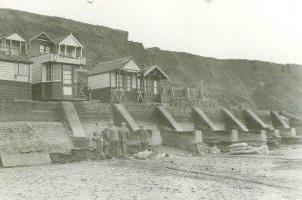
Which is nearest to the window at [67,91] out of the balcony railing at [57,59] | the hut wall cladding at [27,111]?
the balcony railing at [57,59]

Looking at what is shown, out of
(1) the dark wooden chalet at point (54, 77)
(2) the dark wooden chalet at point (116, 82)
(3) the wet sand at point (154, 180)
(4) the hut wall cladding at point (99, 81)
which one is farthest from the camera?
(4) the hut wall cladding at point (99, 81)

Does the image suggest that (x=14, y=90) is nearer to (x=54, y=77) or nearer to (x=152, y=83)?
(x=54, y=77)

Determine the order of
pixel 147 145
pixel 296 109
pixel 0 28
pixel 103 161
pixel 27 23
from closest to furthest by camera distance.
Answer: pixel 103 161
pixel 147 145
pixel 0 28
pixel 27 23
pixel 296 109

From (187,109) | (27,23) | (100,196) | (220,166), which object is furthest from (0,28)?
(100,196)

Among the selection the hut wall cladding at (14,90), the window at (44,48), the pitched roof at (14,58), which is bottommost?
the hut wall cladding at (14,90)

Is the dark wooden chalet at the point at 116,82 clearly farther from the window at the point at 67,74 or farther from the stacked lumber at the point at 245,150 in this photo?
the stacked lumber at the point at 245,150

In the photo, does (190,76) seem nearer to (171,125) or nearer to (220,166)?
(171,125)
